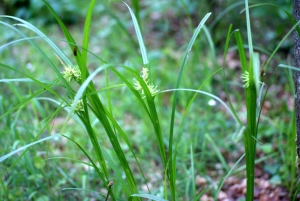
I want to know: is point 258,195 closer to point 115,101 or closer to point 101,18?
point 115,101

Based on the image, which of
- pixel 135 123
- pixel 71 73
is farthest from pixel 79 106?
pixel 135 123

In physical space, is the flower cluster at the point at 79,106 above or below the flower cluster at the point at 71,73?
below

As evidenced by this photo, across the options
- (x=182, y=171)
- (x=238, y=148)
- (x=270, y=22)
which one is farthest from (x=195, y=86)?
(x=270, y=22)

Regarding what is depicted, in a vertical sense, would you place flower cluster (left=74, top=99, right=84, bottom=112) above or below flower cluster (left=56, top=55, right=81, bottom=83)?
below

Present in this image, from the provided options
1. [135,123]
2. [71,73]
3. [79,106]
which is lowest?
[135,123]

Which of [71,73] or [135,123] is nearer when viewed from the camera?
[71,73]

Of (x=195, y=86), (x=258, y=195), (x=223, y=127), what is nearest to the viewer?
(x=258, y=195)

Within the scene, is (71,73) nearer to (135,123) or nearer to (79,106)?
(79,106)

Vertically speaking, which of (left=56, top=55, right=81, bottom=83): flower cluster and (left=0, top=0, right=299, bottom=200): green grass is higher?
(left=56, top=55, right=81, bottom=83): flower cluster
